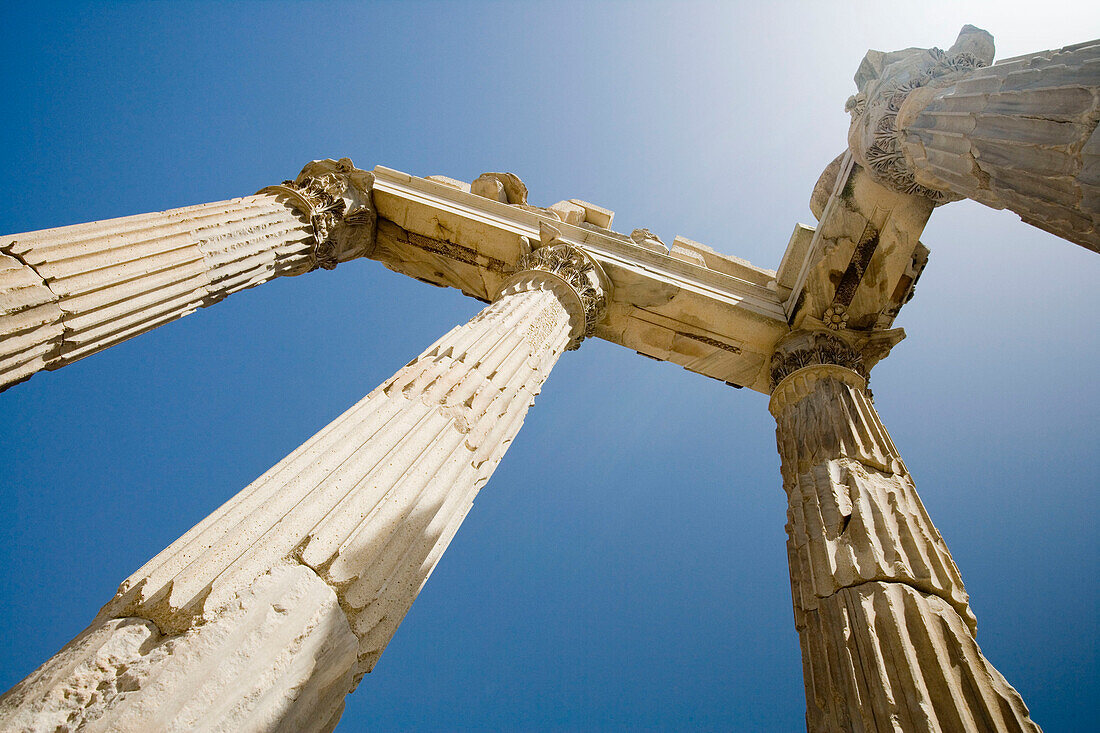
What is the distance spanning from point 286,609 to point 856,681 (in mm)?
4526

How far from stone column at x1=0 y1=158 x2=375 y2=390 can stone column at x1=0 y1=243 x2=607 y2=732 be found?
11.2 ft

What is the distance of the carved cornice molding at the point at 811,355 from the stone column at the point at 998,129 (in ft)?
8.94

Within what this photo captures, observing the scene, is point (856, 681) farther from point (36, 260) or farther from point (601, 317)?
point (36, 260)

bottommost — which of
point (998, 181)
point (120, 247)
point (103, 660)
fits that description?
point (103, 660)

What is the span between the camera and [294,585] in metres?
3.48

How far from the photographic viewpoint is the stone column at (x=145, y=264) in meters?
5.84

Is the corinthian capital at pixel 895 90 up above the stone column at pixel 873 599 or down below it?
above

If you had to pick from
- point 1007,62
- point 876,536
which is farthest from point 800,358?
point 1007,62

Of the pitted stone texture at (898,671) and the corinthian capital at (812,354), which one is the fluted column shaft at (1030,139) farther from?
the corinthian capital at (812,354)

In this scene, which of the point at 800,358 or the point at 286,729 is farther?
the point at 800,358

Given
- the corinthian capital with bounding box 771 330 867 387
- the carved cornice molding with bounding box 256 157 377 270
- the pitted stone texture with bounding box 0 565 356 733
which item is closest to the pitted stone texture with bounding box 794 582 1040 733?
the pitted stone texture with bounding box 0 565 356 733

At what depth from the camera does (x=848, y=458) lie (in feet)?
24.5

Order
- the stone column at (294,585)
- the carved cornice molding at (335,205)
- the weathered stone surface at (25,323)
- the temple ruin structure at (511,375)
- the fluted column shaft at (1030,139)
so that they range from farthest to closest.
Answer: the carved cornice molding at (335,205) → the weathered stone surface at (25,323) → the fluted column shaft at (1030,139) → the temple ruin structure at (511,375) → the stone column at (294,585)

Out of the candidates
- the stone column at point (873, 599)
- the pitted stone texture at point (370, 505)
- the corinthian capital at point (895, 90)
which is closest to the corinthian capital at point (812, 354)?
the stone column at point (873, 599)
